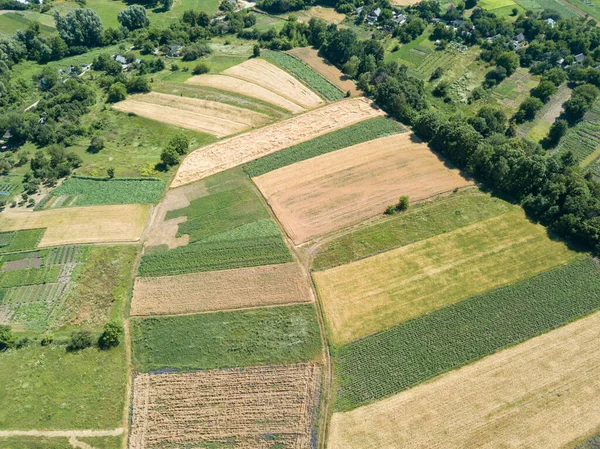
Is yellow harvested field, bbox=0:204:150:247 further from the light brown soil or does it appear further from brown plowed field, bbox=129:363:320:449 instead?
the light brown soil

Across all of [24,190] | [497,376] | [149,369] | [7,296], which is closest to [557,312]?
[497,376]

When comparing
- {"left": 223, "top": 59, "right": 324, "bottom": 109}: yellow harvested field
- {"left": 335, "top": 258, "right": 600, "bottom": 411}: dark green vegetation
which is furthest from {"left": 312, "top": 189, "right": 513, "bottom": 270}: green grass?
{"left": 223, "top": 59, "right": 324, "bottom": 109}: yellow harvested field

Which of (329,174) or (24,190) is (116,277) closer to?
(24,190)

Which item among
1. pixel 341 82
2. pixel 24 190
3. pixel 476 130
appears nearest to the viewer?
pixel 24 190

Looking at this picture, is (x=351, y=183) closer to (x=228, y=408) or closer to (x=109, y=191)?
(x=228, y=408)

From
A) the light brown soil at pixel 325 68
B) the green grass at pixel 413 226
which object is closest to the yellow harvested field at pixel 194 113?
the light brown soil at pixel 325 68

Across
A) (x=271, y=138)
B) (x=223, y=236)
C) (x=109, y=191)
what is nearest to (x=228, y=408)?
(x=223, y=236)
